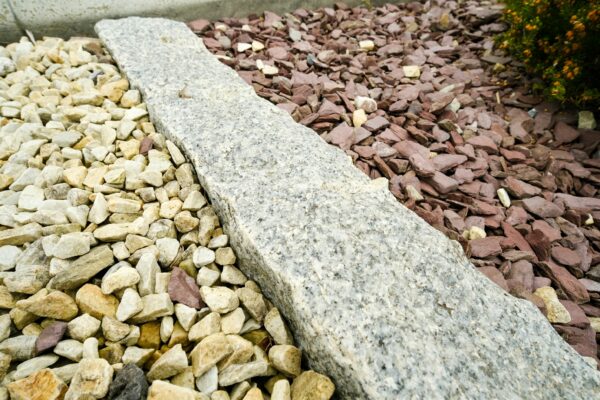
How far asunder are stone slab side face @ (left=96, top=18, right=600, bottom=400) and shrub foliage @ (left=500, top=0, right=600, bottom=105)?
163cm

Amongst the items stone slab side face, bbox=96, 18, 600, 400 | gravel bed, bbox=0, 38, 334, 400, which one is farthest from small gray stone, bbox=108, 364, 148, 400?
stone slab side face, bbox=96, 18, 600, 400

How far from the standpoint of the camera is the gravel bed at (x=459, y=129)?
5.45 feet

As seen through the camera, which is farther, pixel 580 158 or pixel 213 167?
pixel 580 158

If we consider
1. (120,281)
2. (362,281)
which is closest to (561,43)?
(362,281)

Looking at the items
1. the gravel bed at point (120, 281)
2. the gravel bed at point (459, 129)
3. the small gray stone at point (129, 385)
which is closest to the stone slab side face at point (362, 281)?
the gravel bed at point (120, 281)

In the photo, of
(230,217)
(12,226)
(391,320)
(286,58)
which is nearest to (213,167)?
(230,217)

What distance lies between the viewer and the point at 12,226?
1519 mm

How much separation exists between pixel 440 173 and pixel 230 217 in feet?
3.85

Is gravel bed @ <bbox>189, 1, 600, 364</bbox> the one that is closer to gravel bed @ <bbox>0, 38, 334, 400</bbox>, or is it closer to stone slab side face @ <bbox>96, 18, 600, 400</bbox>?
stone slab side face @ <bbox>96, 18, 600, 400</bbox>

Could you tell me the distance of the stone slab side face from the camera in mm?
1044

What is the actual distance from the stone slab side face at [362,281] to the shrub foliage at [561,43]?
1626 millimetres

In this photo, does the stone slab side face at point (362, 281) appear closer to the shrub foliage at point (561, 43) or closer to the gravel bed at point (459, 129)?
the gravel bed at point (459, 129)

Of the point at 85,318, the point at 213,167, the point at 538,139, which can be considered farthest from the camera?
the point at 538,139

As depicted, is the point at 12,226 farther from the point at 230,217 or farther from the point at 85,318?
the point at 230,217
